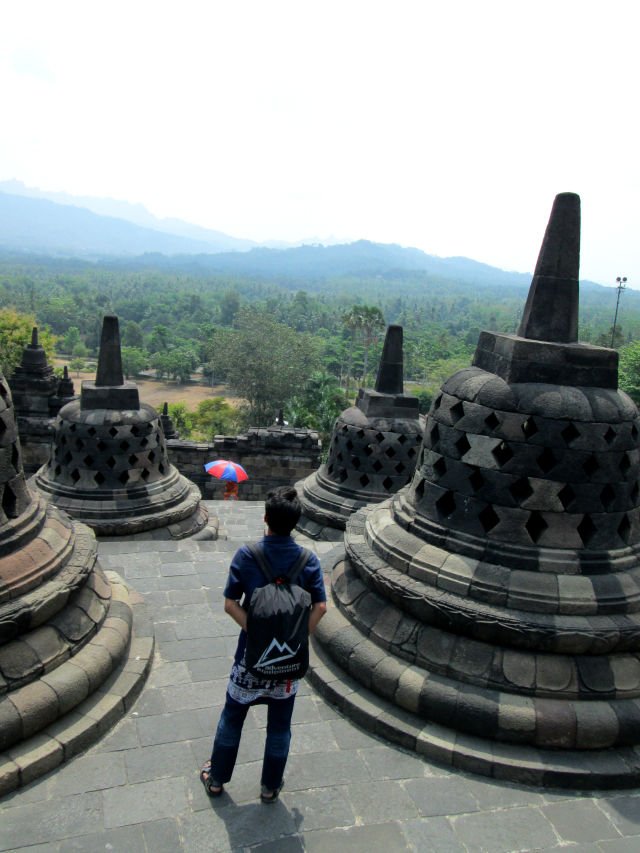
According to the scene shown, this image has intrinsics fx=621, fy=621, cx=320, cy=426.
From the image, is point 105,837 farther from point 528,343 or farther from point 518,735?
point 528,343

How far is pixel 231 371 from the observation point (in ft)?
149

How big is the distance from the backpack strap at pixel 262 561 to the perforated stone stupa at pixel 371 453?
548 centimetres

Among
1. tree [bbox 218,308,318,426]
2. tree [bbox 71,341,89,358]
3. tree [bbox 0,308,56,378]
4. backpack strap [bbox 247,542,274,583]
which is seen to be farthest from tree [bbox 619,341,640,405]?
tree [bbox 71,341,89,358]

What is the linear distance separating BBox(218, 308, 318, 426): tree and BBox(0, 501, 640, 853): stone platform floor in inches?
1559

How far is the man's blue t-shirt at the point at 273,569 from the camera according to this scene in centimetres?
301

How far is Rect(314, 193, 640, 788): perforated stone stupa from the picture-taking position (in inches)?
141

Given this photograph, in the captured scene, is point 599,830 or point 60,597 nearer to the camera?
point 599,830

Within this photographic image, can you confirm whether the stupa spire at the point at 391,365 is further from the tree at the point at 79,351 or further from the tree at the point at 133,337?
the tree at the point at 133,337

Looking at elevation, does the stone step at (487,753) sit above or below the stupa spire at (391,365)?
below

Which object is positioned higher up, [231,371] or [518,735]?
[518,735]

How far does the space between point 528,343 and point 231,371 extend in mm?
42272

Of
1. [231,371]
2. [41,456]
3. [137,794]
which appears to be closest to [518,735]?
[137,794]

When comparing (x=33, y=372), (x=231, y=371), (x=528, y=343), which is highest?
(x=528, y=343)

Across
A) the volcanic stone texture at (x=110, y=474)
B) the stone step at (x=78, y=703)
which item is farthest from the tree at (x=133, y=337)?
the stone step at (x=78, y=703)
